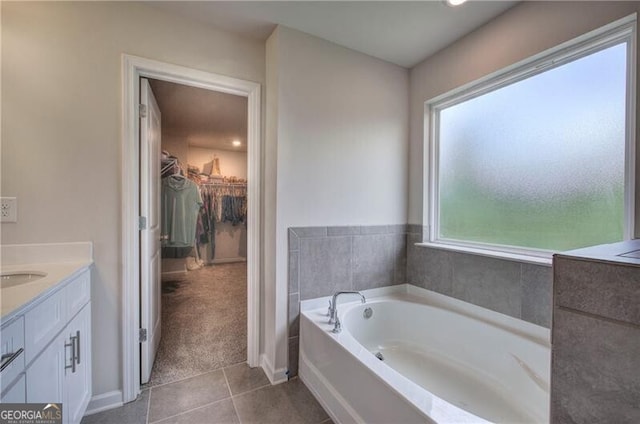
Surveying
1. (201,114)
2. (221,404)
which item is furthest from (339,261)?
(201,114)

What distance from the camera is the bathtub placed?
121cm

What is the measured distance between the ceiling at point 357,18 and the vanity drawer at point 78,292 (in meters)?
1.70

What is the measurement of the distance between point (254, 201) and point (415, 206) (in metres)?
1.39

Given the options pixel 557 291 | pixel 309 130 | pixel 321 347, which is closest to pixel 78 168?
pixel 309 130

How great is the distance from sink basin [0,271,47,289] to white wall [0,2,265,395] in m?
0.21

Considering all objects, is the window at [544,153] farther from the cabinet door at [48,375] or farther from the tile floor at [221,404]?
the cabinet door at [48,375]

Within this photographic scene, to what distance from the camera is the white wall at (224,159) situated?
199 inches

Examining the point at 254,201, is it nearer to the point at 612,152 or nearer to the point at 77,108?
the point at 77,108

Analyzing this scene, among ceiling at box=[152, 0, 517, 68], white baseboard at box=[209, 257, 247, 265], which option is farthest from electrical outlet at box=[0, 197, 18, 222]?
white baseboard at box=[209, 257, 247, 265]

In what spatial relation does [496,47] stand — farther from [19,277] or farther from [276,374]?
[19,277]

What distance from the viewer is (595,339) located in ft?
1.66

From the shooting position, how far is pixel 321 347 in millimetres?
1680

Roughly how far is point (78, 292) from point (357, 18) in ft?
7.53

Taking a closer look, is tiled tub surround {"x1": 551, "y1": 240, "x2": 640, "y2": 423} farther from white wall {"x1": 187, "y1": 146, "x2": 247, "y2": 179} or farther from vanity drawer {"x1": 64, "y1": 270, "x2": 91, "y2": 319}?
white wall {"x1": 187, "y1": 146, "x2": 247, "y2": 179}
